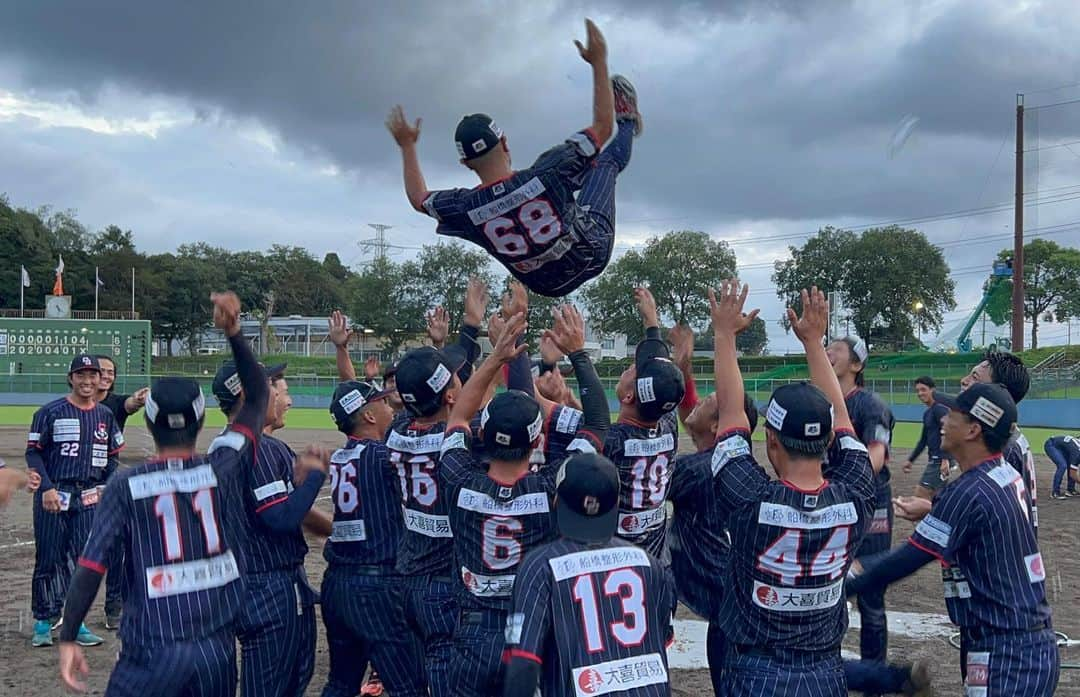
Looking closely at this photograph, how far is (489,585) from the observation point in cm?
424

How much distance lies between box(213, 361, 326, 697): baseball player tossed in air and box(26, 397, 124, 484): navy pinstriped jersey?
13.2 feet

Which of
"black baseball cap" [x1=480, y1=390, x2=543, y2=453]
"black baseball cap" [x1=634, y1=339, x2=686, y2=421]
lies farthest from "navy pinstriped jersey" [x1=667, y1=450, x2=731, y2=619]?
"black baseball cap" [x1=480, y1=390, x2=543, y2=453]

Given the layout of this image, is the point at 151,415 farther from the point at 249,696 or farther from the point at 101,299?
the point at 101,299

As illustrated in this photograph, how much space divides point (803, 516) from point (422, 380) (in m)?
2.13

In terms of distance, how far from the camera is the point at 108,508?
4.00m

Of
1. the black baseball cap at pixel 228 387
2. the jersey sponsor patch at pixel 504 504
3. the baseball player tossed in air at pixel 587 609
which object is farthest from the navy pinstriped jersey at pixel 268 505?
the baseball player tossed in air at pixel 587 609

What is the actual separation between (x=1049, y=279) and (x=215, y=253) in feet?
215

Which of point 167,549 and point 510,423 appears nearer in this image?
point 167,549

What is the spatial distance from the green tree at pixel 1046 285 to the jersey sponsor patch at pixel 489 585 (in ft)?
216

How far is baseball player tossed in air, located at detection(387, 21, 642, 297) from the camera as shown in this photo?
451 cm

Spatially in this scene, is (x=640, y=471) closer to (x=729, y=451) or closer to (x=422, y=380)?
(x=729, y=451)

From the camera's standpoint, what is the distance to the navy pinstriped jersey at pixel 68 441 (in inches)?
317

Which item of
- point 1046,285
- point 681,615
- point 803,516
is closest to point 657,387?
point 803,516

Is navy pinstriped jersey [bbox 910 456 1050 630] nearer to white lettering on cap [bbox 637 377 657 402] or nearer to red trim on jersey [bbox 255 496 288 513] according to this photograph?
white lettering on cap [bbox 637 377 657 402]
